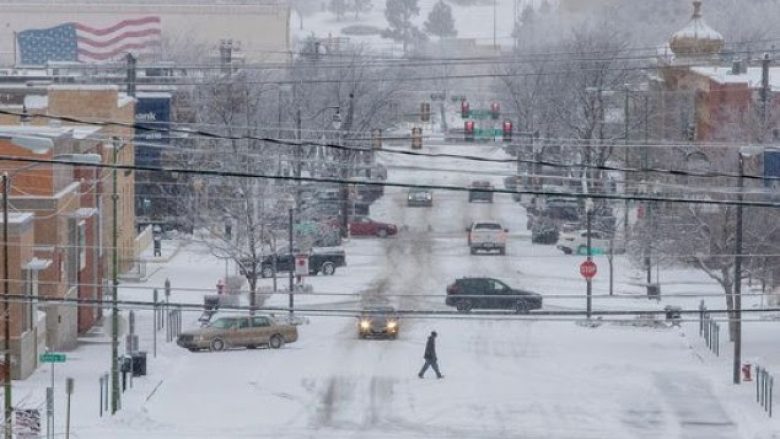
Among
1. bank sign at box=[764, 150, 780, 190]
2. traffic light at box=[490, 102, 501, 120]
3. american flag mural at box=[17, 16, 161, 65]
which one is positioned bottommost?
bank sign at box=[764, 150, 780, 190]

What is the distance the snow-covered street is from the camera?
3064 centimetres

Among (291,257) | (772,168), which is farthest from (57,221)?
(772,168)

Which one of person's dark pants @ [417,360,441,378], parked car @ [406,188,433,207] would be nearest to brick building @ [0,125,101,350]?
person's dark pants @ [417,360,441,378]

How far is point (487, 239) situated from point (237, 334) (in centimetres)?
1503

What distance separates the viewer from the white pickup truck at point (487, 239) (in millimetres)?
51750

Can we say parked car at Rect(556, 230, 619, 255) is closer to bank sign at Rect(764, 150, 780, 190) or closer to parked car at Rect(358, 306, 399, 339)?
bank sign at Rect(764, 150, 780, 190)

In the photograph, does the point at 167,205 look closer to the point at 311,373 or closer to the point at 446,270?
the point at 446,270

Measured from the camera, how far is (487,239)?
170 ft

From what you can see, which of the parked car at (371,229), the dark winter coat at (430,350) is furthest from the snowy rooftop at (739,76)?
the dark winter coat at (430,350)

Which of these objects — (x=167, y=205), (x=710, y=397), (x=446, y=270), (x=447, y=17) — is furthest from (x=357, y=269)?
(x=447, y=17)

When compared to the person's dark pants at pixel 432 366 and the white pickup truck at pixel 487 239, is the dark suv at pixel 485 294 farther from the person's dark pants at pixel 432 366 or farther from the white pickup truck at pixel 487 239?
the white pickup truck at pixel 487 239

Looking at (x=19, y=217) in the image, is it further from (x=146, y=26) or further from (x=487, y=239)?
(x=146, y=26)

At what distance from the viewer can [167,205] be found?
57.7 meters

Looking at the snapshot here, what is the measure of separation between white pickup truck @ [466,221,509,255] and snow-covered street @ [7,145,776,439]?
523 centimetres
